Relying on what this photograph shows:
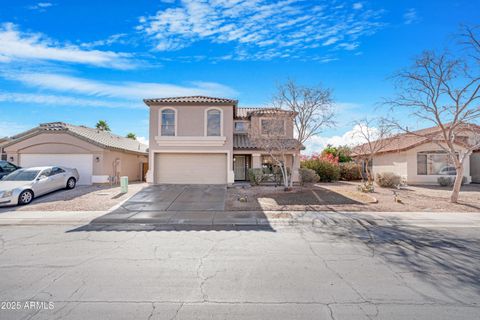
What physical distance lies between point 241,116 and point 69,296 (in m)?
18.7

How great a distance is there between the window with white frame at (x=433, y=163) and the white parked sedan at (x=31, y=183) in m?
26.1

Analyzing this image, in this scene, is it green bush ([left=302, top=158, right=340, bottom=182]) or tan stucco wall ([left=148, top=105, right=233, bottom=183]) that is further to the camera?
green bush ([left=302, top=158, right=340, bottom=182])

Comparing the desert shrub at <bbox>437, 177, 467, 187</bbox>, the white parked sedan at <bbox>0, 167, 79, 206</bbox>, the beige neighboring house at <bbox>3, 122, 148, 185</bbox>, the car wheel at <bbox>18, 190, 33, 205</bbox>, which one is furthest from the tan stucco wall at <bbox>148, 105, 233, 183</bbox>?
the desert shrub at <bbox>437, 177, 467, 187</bbox>

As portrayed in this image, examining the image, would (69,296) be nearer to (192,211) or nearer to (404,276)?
(404,276)

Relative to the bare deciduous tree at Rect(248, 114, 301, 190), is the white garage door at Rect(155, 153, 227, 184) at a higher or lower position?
lower

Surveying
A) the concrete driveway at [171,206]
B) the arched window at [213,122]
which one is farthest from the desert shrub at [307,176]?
the arched window at [213,122]

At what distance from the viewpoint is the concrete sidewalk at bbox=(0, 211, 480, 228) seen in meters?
8.72

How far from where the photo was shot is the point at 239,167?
68.2ft

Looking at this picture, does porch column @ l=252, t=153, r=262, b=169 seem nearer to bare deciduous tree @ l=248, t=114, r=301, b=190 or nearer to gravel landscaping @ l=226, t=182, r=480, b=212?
bare deciduous tree @ l=248, t=114, r=301, b=190

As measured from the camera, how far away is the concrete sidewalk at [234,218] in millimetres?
8719

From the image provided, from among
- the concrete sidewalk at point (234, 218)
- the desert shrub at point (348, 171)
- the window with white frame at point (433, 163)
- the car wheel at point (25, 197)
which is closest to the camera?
the concrete sidewalk at point (234, 218)

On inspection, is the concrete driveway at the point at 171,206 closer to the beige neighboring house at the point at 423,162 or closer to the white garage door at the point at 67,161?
the white garage door at the point at 67,161

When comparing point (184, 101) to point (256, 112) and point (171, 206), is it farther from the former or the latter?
point (171, 206)

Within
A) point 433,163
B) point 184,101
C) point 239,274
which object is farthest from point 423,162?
point 239,274
